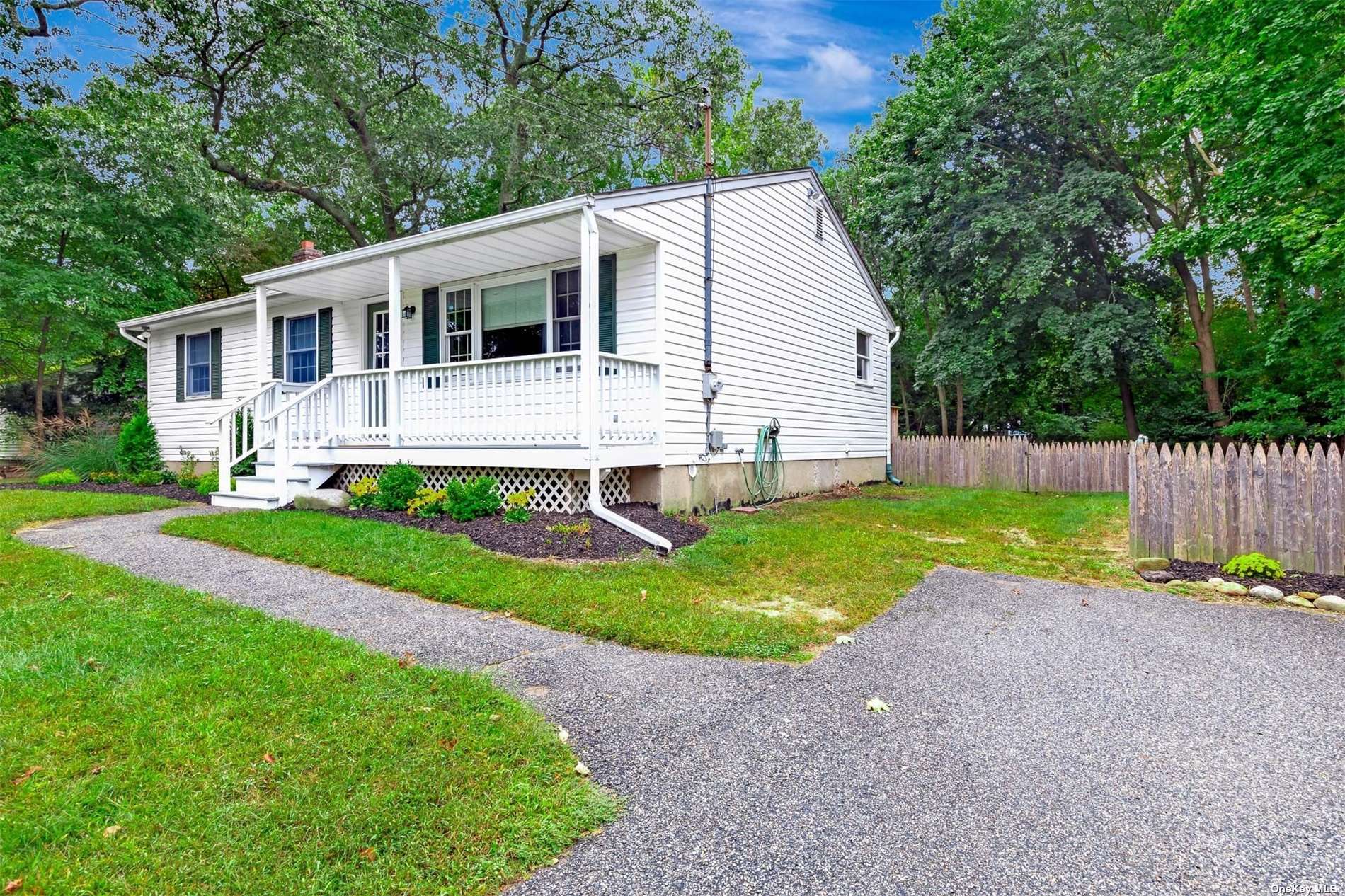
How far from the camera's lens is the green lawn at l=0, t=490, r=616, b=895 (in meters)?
2.04

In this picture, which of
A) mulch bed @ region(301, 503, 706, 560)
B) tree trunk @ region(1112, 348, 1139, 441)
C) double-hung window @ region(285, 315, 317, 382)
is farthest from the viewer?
tree trunk @ region(1112, 348, 1139, 441)

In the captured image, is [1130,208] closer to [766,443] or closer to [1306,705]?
[766,443]

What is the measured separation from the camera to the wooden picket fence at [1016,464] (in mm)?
14078

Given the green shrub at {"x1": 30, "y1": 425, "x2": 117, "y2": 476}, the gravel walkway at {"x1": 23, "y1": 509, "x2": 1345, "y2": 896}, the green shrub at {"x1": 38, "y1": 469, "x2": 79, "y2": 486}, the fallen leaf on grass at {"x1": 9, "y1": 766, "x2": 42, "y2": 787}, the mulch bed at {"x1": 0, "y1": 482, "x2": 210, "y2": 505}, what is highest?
the green shrub at {"x1": 30, "y1": 425, "x2": 117, "y2": 476}

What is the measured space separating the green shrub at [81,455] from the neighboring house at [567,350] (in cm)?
357

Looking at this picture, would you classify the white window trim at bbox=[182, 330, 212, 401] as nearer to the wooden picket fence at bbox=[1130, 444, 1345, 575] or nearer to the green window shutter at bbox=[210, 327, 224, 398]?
the green window shutter at bbox=[210, 327, 224, 398]

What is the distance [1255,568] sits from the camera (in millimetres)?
6055

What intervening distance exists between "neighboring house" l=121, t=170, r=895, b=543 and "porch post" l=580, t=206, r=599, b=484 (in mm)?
18

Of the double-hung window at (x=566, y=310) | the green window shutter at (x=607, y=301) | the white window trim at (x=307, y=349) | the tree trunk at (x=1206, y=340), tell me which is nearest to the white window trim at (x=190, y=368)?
the white window trim at (x=307, y=349)

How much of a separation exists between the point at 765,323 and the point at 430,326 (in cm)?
536

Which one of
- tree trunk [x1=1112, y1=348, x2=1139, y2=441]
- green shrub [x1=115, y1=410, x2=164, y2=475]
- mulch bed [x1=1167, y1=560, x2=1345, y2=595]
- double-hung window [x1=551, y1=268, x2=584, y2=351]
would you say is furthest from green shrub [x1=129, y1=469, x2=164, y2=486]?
tree trunk [x1=1112, y1=348, x2=1139, y2=441]

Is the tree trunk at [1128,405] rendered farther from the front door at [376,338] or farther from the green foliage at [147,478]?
the green foliage at [147,478]

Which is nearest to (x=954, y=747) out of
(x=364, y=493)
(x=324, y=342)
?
(x=364, y=493)

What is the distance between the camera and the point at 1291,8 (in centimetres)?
973
